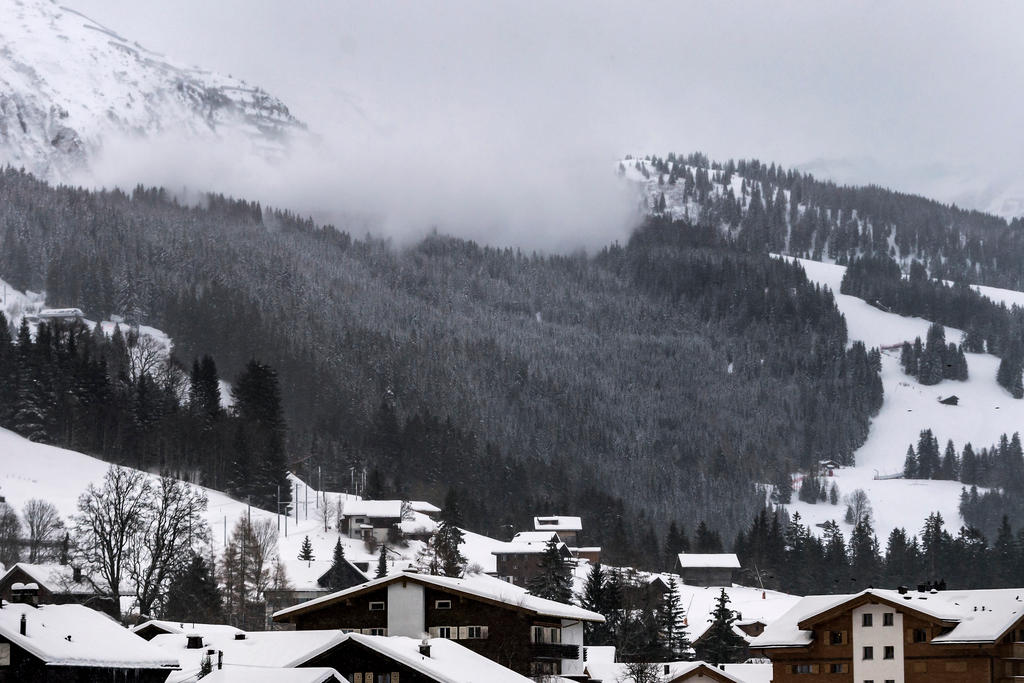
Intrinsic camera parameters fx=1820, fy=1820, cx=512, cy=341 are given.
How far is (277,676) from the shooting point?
185ft

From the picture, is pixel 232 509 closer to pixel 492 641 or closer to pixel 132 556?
pixel 132 556

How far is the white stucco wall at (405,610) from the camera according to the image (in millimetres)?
79062

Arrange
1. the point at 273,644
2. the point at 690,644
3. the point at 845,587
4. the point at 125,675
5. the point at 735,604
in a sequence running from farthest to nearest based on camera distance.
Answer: the point at 845,587 < the point at 735,604 < the point at 690,644 < the point at 273,644 < the point at 125,675

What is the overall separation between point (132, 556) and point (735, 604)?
2273 inches

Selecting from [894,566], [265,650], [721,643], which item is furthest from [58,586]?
[894,566]

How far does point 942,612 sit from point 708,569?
342 ft

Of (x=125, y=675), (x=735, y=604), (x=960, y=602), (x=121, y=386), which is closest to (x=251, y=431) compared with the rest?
(x=121, y=386)

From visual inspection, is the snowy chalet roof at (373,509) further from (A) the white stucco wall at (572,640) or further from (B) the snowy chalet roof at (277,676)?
(B) the snowy chalet roof at (277,676)

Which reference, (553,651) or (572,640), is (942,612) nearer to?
(572,640)

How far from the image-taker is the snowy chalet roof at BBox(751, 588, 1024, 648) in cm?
8412

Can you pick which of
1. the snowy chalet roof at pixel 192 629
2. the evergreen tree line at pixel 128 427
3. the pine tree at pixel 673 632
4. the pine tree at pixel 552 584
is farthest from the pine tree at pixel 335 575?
the snowy chalet roof at pixel 192 629

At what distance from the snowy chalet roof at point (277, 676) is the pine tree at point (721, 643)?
60.4 meters

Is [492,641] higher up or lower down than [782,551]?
lower down

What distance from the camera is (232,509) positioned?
540ft
